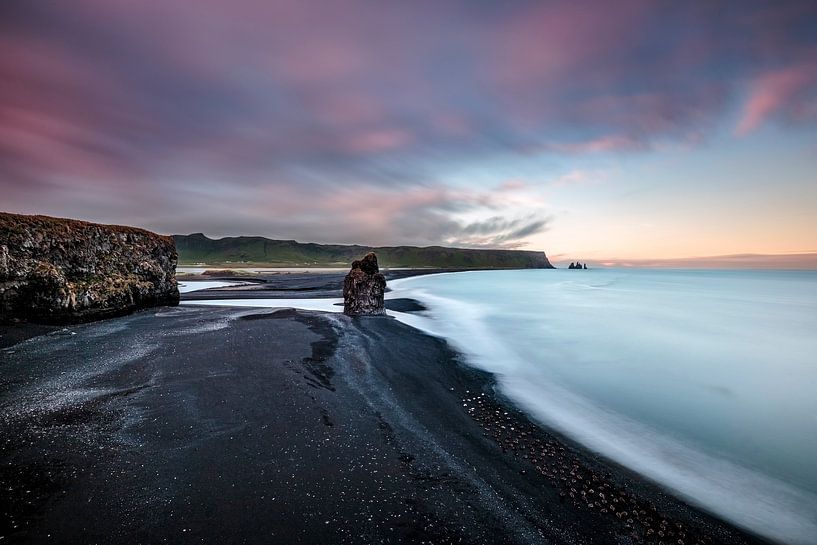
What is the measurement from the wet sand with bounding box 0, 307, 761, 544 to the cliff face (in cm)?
365

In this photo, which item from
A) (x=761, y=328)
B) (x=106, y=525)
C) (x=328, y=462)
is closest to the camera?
(x=106, y=525)

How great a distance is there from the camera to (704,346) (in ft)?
49.5

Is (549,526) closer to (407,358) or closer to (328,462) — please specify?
(328,462)

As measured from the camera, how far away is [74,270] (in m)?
12.4

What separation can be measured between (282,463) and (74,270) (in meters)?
13.8

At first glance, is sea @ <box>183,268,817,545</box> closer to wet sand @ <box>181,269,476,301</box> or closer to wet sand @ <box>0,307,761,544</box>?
wet sand @ <box>0,307,761,544</box>

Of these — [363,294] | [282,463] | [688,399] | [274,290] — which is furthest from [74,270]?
[274,290]

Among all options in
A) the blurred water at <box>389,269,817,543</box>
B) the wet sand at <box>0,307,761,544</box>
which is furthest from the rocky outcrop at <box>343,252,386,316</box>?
the wet sand at <box>0,307,761,544</box>

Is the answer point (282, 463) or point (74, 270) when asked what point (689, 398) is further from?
point (74, 270)

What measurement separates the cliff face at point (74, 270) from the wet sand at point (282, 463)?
144 inches

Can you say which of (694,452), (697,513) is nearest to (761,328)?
(694,452)

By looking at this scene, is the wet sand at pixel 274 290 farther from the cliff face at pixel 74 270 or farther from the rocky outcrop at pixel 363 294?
the rocky outcrop at pixel 363 294

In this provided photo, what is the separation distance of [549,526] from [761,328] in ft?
81.5

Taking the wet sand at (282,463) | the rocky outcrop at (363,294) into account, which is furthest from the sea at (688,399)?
the rocky outcrop at (363,294)
